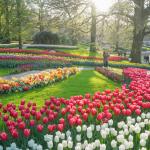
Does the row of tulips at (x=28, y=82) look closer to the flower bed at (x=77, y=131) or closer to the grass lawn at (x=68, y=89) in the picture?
the grass lawn at (x=68, y=89)

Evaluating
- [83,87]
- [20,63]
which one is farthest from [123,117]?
[20,63]

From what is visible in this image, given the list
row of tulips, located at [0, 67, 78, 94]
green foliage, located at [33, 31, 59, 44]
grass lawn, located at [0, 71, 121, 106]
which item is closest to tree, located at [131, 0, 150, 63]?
grass lawn, located at [0, 71, 121, 106]

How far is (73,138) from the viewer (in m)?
7.04

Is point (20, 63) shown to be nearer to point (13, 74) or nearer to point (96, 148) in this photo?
point (13, 74)

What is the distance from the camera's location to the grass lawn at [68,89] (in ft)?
42.5

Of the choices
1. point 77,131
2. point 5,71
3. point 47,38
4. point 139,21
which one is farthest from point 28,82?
point 47,38

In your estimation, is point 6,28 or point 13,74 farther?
point 6,28

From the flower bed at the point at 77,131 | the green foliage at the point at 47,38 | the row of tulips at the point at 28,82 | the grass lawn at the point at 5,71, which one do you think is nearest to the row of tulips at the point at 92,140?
the flower bed at the point at 77,131

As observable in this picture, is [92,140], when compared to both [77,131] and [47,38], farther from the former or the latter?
[47,38]

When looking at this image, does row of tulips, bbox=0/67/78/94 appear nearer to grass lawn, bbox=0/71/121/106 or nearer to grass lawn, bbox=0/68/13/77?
grass lawn, bbox=0/71/121/106

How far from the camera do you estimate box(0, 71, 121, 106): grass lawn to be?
1297 cm

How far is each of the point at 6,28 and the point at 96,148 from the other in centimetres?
3799

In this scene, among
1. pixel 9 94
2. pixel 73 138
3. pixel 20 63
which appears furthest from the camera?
pixel 20 63

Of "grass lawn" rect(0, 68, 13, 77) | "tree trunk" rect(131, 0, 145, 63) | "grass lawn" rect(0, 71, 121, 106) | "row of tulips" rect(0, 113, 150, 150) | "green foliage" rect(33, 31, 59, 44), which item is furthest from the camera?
"green foliage" rect(33, 31, 59, 44)
